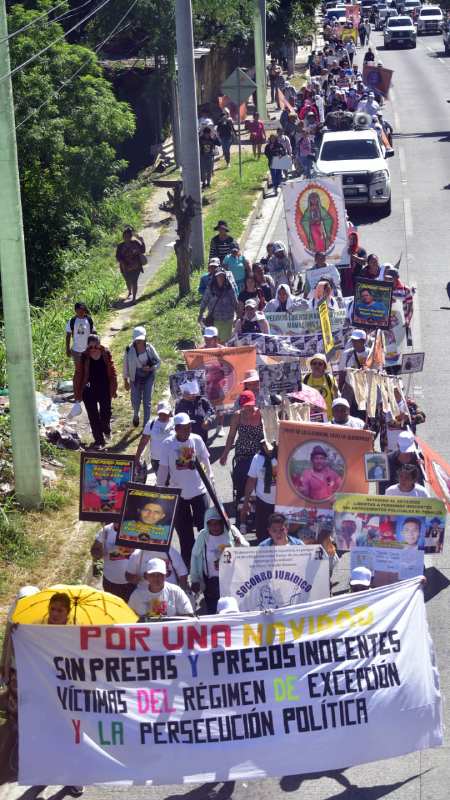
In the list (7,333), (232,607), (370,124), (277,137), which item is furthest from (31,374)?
(370,124)

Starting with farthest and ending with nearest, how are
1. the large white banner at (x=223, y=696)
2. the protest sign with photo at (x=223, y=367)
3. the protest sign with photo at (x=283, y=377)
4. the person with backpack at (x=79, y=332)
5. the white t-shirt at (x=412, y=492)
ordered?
the person with backpack at (x=79, y=332), the protest sign with photo at (x=223, y=367), the protest sign with photo at (x=283, y=377), the white t-shirt at (x=412, y=492), the large white banner at (x=223, y=696)

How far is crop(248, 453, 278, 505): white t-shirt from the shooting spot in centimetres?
1145

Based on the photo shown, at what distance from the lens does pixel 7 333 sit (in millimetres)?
12961

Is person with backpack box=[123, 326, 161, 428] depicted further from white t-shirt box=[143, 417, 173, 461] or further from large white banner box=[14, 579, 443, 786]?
large white banner box=[14, 579, 443, 786]

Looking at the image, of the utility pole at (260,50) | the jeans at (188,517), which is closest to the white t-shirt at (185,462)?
the jeans at (188,517)

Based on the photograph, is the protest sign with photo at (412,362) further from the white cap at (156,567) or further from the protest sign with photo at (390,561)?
the white cap at (156,567)

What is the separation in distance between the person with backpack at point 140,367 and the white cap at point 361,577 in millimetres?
5748

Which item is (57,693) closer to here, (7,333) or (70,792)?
(70,792)

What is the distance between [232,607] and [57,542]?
410cm

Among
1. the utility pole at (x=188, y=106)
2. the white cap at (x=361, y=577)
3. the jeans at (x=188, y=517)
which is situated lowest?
the jeans at (x=188, y=517)

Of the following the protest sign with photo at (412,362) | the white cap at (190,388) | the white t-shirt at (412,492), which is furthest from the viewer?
the protest sign with photo at (412,362)

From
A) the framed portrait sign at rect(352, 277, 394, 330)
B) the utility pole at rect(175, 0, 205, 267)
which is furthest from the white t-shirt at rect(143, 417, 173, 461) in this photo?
the utility pole at rect(175, 0, 205, 267)

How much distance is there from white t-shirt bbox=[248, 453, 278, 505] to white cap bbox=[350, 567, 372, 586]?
2091mm

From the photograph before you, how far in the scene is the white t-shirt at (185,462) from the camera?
1142 centimetres
